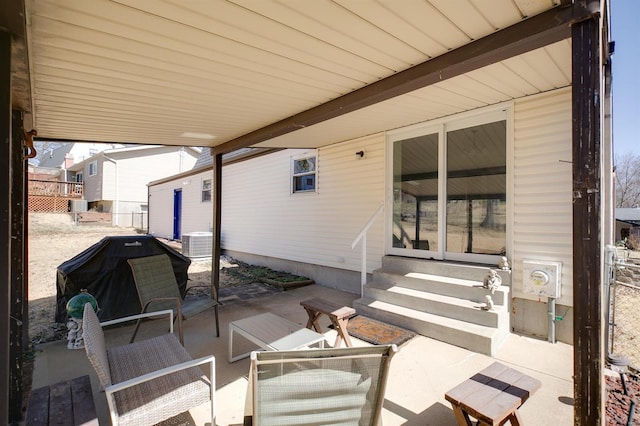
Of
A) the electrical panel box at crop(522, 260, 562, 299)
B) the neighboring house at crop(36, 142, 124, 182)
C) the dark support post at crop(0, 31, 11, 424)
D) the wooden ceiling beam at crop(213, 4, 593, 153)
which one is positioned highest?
the neighboring house at crop(36, 142, 124, 182)

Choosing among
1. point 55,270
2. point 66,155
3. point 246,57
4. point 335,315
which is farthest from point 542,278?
point 66,155

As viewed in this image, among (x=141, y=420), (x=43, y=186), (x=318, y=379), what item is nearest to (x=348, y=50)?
(x=318, y=379)

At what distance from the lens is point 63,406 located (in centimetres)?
193

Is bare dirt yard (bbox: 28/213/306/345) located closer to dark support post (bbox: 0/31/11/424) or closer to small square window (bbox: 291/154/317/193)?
small square window (bbox: 291/154/317/193)

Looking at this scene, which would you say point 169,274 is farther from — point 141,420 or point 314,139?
point 314,139

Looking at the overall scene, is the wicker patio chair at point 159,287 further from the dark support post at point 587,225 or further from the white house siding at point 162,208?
the white house siding at point 162,208

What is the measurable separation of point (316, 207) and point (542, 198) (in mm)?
4442

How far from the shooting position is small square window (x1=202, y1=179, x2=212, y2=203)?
40.9 ft

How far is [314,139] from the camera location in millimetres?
6539

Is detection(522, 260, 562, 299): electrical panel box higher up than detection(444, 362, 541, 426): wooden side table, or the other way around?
detection(522, 260, 562, 299): electrical panel box

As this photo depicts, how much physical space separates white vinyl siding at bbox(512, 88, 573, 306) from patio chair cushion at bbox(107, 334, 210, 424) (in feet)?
13.2

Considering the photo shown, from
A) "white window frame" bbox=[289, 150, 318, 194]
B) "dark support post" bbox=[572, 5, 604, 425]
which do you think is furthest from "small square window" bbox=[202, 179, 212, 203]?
"dark support post" bbox=[572, 5, 604, 425]

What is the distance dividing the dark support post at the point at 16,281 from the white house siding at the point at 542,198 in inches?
204

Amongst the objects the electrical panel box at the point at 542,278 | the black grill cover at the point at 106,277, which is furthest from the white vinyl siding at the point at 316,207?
the black grill cover at the point at 106,277
